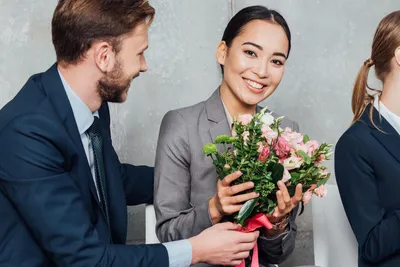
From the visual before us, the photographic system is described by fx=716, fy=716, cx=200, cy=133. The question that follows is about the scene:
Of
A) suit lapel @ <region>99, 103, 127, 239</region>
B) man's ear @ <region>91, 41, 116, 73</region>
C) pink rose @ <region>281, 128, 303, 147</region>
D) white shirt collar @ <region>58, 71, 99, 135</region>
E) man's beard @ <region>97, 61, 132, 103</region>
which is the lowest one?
suit lapel @ <region>99, 103, 127, 239</region>

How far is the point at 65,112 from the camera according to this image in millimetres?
2404

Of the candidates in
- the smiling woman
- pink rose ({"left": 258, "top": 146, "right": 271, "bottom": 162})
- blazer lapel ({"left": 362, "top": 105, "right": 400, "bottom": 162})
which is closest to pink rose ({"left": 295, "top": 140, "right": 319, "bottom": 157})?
pink rose ({"left": 258, "top": 146, "right": 271, "bottom": 162})

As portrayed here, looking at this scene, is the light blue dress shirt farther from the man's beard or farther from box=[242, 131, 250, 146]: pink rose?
box=[242, 131, 250, 146]: pink rose

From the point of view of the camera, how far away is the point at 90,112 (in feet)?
8.35

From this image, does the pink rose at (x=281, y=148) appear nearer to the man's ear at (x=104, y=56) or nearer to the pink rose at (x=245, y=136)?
the pink rose at (x=245, y=136)

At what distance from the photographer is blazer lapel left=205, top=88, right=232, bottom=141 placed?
2812 millimetres

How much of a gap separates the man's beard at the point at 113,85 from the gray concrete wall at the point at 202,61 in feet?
3.78

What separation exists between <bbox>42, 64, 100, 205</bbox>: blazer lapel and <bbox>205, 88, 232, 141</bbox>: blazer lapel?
0.58 metres

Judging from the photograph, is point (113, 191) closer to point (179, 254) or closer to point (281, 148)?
point (179, 254)

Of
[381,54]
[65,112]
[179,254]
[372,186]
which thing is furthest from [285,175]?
[381,54]

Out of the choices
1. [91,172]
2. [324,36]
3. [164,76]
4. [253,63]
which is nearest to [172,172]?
[91,172]

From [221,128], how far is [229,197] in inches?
19.8

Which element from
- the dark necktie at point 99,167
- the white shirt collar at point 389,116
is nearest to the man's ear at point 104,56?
the dark necktie at point 99,167

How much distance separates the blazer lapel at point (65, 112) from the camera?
2400 mm
